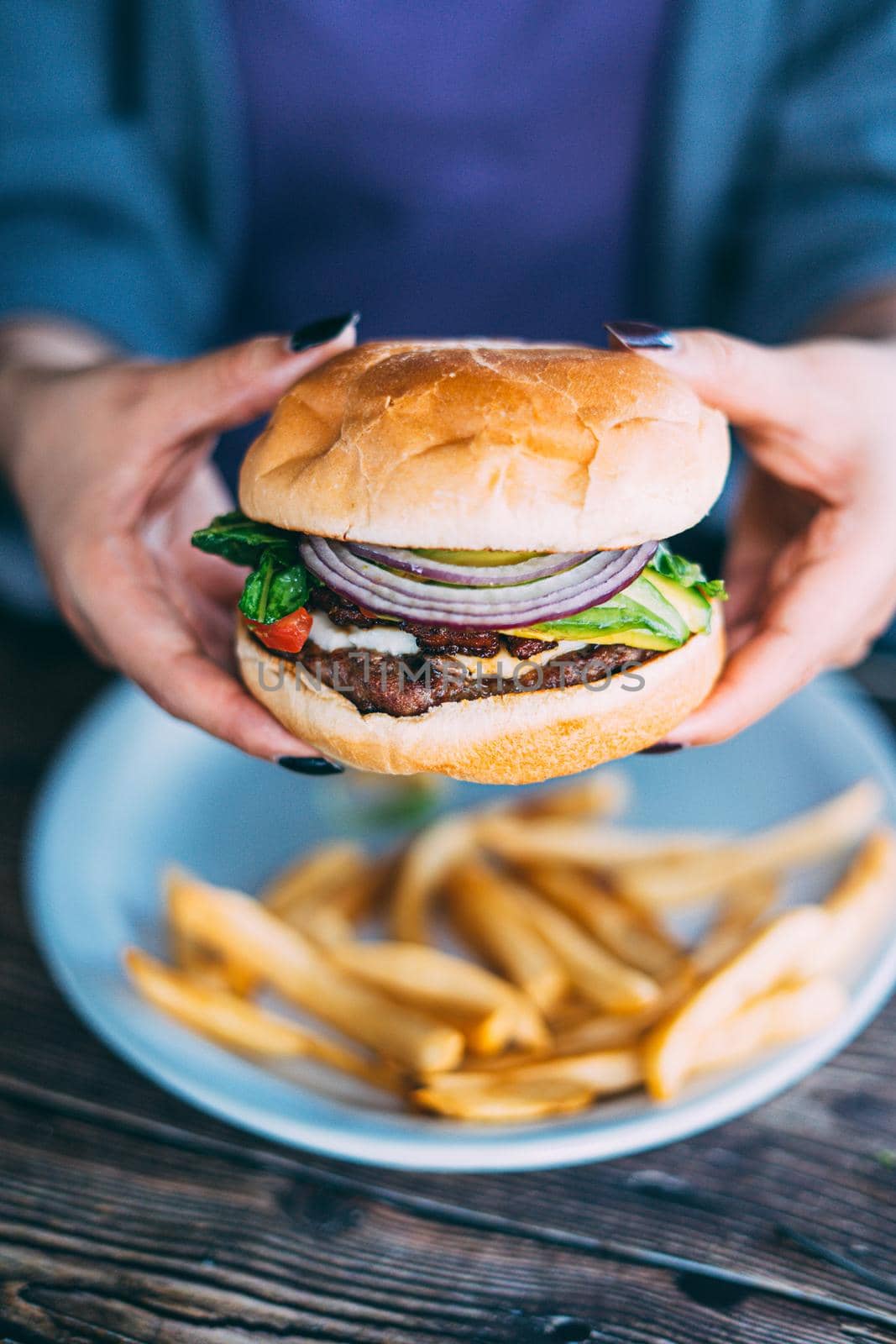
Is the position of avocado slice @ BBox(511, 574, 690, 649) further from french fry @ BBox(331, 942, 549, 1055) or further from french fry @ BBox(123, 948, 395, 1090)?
french fry @ BBox(123, 948, 395, 1090)

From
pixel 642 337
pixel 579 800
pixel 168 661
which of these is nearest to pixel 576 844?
pixel 579 800

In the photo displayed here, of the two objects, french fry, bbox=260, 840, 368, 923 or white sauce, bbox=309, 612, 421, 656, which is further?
french fry, bbox=260, 840, 368, 923

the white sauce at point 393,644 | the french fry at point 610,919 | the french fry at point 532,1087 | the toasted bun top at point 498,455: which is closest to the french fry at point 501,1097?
the french fry at point 532,1087

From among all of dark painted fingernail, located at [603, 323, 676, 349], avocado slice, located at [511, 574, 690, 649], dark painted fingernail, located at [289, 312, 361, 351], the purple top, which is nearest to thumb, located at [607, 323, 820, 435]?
dark painted fingernail, located at [603, 323, 676, 349]

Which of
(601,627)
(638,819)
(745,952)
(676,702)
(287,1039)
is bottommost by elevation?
(638,819)

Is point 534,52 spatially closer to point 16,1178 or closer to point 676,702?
point 676,702

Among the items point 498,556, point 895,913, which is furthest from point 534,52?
point 895,913

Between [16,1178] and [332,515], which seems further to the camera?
[16,1178]
